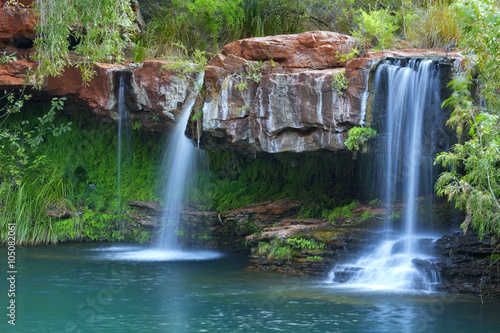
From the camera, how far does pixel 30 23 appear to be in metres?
12.9

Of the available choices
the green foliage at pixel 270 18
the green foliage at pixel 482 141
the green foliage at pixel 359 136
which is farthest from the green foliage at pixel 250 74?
the green foliage at pixel 482 141

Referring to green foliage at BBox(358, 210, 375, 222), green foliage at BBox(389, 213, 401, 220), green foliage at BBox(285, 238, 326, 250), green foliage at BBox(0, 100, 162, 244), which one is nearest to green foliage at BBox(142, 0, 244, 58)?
green foliage at BBox(0, 100, 162, 244)

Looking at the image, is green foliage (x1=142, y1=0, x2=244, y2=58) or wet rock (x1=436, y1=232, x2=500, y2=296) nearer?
wet rock (x1=436, y1=232, x2=500, y2=296)

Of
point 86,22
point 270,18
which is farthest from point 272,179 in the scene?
point 86,22

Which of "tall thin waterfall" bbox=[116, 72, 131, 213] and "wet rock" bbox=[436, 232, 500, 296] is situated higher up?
"tall thin waterfall" bbox=[116, 72, 131, 213]

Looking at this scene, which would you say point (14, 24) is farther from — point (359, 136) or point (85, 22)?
point (359, 136)

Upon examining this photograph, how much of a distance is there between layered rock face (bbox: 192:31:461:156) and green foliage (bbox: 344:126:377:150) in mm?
191

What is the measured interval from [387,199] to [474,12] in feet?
16.0

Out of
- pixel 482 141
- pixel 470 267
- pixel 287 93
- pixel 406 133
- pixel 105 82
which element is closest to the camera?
pixel 482 141

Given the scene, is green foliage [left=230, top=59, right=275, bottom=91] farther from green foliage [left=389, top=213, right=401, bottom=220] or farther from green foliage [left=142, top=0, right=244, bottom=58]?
green foliage [left=389, top=213, right=401, bottom=220]

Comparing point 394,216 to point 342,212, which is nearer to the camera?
point 394,216

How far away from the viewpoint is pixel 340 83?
1085 cm

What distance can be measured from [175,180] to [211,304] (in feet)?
21.0

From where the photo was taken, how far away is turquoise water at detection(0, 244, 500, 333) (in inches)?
285
